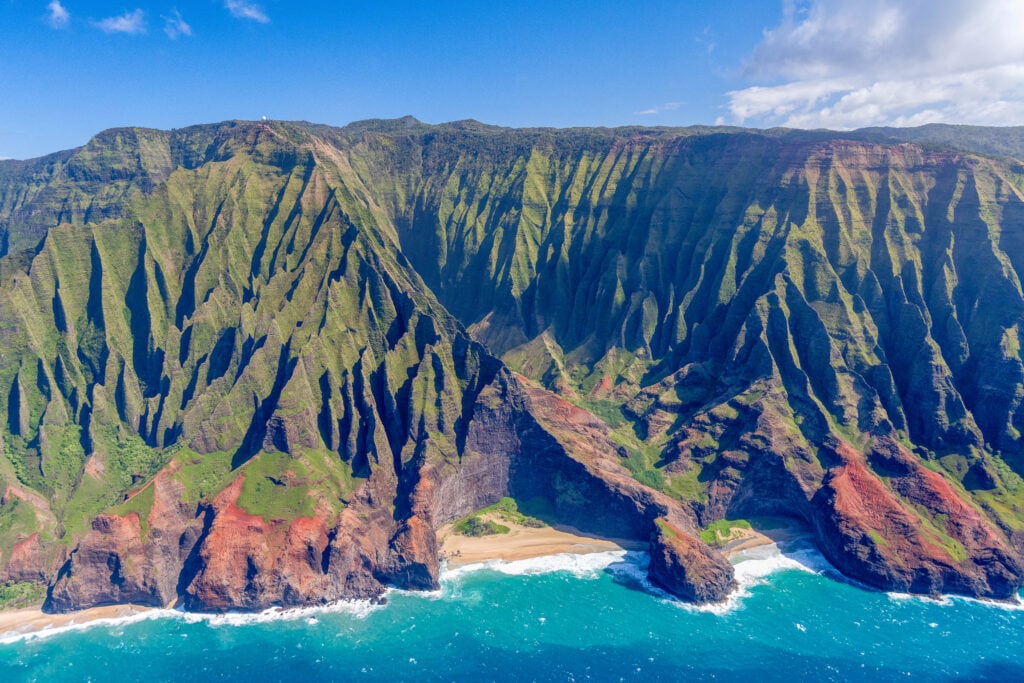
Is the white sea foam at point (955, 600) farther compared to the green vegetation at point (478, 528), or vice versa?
the green vegetation at point (478, 528)

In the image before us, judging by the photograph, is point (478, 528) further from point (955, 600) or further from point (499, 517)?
point (955, 600)

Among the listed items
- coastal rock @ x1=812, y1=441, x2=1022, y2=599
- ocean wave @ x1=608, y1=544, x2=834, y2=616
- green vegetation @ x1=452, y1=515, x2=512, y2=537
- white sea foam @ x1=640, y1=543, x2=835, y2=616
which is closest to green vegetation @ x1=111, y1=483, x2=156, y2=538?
green vegetation @ x1=452, y1=515, x2=512, y2=537

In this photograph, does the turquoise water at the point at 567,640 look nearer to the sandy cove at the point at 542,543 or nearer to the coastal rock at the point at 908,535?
the coastal rock at the point at 908,535

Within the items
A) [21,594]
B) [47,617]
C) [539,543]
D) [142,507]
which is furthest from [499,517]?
[21,594]

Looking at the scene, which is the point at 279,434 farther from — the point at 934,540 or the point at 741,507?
the point at 934,540

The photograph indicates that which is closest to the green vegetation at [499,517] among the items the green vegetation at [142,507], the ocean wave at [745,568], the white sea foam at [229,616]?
the ocean wave at [745,568]

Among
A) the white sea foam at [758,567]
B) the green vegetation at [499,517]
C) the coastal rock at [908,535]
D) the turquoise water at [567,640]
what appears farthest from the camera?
the green vegetation at [499,517]

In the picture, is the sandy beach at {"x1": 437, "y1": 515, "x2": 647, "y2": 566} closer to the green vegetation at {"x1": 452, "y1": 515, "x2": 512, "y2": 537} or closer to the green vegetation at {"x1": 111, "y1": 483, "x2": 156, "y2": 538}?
the green vegetation at {"x1": 452, "y1": 515, "x2": 512, "y2": 537}
